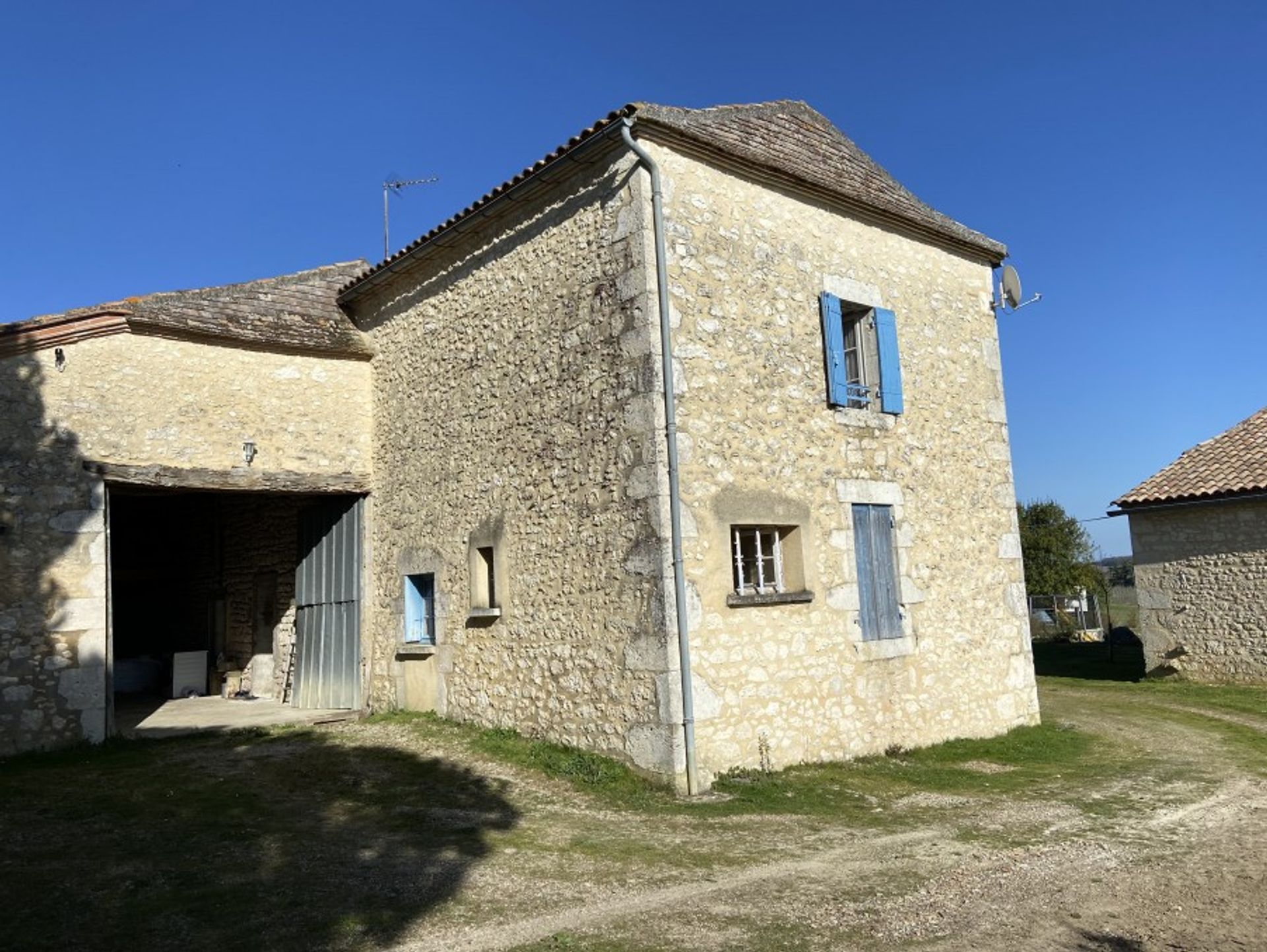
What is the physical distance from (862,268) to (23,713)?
854 cm

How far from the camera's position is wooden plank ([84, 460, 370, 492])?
8.54 metres

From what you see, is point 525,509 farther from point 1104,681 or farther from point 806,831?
point 1104,681

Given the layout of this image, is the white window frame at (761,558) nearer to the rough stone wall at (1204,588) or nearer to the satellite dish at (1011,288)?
the satellite dish at (1011,288)

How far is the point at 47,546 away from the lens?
8.09 metres

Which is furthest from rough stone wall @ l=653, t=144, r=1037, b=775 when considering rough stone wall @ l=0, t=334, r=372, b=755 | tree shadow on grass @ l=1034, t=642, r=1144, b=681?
tree shadow on grass @ l=1034, t=642, r=1144, b=681

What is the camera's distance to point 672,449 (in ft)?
22.2

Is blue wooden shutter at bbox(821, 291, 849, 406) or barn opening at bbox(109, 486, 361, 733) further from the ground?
blue wooden shutter at bbox(821, 291, 849, 406)

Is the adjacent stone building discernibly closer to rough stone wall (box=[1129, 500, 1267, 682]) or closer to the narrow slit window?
the narrow slit window

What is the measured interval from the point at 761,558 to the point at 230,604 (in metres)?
9.21

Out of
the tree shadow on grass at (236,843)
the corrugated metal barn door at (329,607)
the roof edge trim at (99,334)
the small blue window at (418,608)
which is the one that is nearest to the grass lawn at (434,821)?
the tree shadow on grass at (236,843)

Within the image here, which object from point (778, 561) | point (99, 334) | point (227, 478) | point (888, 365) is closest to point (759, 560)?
point (778, 561)

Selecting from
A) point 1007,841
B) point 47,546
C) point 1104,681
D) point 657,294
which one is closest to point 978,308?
point 657,294

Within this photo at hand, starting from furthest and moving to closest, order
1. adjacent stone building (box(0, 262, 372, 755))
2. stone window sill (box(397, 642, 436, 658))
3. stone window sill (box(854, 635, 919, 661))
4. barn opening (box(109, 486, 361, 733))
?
barn opening (box(109, 486, 361, 733))
stone window sill (box(397, 642, 436, 658))
adjacent stone building (box(0, 262, 372, 755))
stone window sill (box(854, 635, 919, 661))

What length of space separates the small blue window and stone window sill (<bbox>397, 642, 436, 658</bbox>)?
0.05 meters
